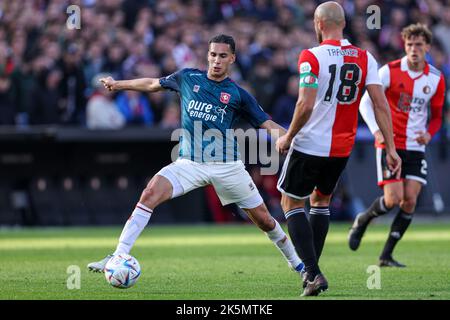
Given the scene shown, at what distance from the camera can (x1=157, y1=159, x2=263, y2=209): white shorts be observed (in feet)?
31.7

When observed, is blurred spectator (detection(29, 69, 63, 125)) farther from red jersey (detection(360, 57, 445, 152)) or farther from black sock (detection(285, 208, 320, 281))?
black sock (detection(285, 208, 320, 281))

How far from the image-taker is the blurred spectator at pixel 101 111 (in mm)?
20453

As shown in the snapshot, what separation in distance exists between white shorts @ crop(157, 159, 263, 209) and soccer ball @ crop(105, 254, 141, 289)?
0.81 metres

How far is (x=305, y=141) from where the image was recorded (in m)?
9.32

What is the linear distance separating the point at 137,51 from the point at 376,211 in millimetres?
9785

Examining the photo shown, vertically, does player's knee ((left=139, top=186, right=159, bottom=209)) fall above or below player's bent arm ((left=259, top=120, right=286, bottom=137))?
below

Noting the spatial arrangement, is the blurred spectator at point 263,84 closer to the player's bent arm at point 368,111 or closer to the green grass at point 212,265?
the green grass at point 212,265

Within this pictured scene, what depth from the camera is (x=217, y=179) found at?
32.1ft

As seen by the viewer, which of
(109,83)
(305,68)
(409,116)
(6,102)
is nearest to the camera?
(305,68)

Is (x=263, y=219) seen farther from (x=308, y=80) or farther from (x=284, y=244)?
(x=308, y=80)

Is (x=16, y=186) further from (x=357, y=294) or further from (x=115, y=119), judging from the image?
(x=357, y=294)

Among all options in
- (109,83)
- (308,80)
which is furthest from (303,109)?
(109,83)

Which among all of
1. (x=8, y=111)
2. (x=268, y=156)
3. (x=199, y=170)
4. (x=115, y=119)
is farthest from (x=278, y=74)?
(x=199, y=170)

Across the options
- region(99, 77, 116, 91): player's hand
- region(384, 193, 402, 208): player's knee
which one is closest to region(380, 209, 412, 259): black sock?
region(384, 193, 402, 208): player's knee
